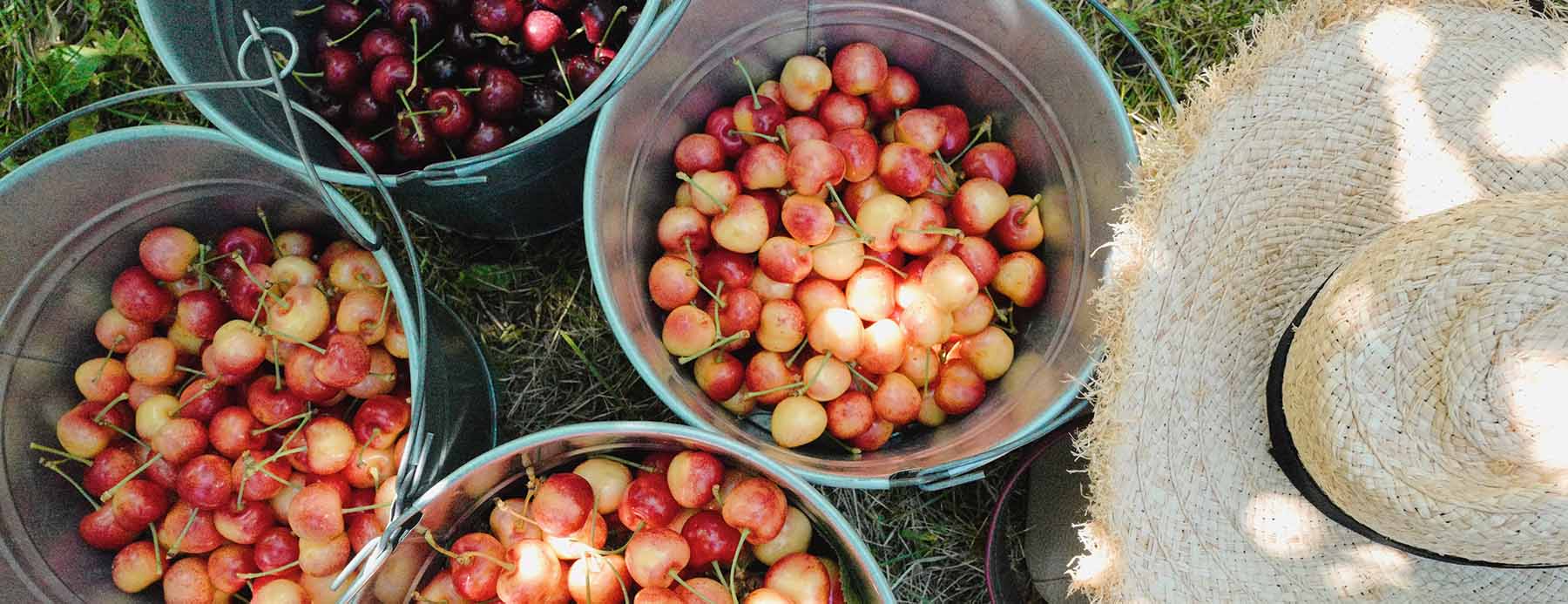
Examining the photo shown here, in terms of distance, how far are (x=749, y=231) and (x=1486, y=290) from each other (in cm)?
124

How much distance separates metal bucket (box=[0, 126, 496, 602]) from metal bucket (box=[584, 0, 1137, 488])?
0.45 metres

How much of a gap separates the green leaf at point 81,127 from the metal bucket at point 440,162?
2.77ft

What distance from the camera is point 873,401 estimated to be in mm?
1944

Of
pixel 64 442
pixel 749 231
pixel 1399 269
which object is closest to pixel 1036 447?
pixel 749 231

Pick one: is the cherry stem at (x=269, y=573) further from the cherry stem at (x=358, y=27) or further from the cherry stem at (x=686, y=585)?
the cherry stem at (x=358, y=27)

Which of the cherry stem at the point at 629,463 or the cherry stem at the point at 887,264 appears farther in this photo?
the cherry stem at the point at 887,264

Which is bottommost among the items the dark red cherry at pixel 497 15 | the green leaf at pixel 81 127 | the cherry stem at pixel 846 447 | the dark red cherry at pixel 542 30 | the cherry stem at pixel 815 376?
the cherry stem at pixel 846 447

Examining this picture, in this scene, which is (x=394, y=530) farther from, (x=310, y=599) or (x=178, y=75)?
(x=178, y=75)

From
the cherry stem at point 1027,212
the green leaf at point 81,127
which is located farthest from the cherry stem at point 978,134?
the green leaf at point 81,127

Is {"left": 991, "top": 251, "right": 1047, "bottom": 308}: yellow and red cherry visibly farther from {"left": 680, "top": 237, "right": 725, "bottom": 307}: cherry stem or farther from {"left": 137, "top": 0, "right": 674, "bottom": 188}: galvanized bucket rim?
{"left": 137, "top": 0, "right": 674, "bottom": 188}: galvanized bucket rim

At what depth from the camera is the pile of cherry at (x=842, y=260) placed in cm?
188

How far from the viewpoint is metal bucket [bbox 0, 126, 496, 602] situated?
170cm

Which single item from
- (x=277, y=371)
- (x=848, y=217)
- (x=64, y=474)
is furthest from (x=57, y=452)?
(x=848, y=217)

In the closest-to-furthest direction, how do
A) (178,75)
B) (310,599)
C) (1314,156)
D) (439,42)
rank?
(1314,156), (178,75), (310,599), (439,42)
